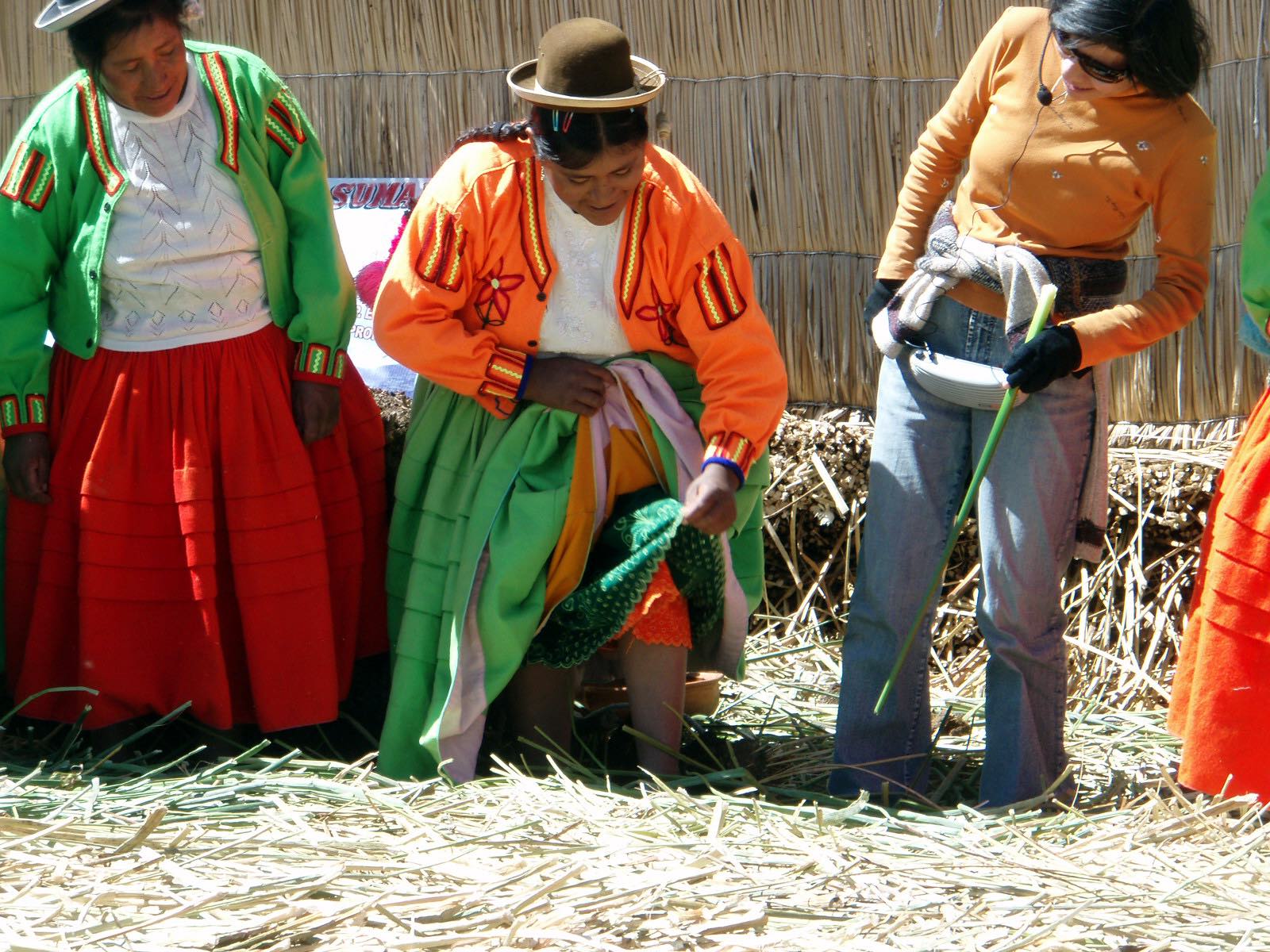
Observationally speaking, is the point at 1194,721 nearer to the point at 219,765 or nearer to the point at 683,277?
the point at 683,277

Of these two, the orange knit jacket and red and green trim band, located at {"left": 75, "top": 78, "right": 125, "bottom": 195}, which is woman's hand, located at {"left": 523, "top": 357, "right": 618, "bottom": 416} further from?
red and green trim band, located at {"left": 75, "top": 78, "right": 125, "bottom": 195}

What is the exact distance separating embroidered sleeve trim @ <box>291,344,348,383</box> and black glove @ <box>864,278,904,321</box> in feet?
4.44

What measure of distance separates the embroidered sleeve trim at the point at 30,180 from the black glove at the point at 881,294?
2023mm

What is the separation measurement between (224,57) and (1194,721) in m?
2.84

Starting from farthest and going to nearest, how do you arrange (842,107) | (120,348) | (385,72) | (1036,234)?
(385,72)
(842,107)
(120,348)
(1036,234)

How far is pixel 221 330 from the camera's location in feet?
13.3

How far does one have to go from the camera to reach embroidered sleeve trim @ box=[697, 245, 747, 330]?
12.8ft

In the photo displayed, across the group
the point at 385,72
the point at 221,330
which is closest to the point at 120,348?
the point at 221,330

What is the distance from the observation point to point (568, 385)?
3906mm

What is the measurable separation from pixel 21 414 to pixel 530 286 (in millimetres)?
1308

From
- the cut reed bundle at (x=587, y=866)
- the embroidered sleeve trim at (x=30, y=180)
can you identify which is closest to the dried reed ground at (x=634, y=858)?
the cut reed bundle at (x=587, y=866)

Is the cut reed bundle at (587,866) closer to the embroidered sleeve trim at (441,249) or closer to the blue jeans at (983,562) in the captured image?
the blue jeans at (983,562)

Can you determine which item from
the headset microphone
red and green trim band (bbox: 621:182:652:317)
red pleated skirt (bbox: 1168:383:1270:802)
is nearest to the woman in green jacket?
red and green trim band (bbox: 621:182:652:317)

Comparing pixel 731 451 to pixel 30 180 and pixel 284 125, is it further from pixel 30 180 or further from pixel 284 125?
pixel 30 180
